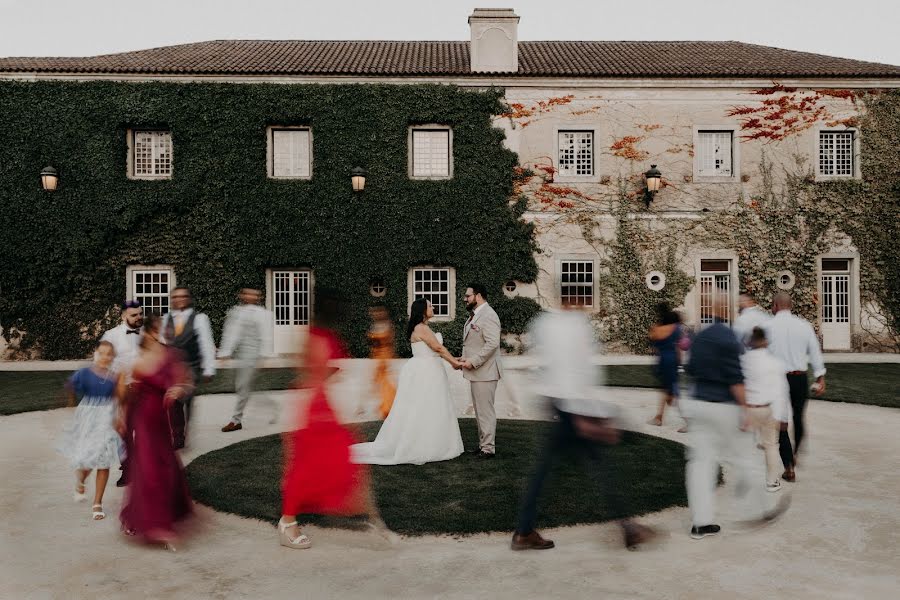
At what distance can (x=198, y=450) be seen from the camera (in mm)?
8055

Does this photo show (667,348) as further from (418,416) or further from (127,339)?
(127,339)

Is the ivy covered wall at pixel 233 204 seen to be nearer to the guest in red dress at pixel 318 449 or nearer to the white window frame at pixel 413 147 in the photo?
the white window frame at pixel 413 147

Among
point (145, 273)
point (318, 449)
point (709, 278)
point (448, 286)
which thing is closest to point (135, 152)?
point (145, 273)

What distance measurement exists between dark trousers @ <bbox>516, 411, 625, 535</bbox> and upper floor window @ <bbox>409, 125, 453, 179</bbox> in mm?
16084

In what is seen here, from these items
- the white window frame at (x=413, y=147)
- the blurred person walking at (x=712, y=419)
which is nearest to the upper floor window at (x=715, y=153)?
the white window frame at (x=413, y=147)

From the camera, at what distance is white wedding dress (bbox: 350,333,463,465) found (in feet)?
24.0

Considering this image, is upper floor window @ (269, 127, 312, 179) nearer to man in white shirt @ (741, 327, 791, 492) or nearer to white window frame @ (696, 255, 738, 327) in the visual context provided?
white window frame @ (696, 255, 738, 327)

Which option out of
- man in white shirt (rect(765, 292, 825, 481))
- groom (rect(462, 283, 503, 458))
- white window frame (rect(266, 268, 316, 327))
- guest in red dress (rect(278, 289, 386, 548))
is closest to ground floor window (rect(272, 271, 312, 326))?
white window frame (rect(266, 268, 316, 327))

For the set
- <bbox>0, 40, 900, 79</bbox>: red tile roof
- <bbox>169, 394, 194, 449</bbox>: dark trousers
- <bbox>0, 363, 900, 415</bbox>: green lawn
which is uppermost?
<bbox>0, 40, 900, 79</bbox>: red tile roof

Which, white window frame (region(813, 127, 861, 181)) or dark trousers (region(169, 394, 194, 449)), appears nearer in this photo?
dark trousers (region(169, 394, 194, 449))

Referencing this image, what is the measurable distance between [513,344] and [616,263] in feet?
13.3

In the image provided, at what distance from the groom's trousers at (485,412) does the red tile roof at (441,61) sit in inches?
576

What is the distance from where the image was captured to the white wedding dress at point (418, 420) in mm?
7305

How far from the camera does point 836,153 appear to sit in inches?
807
